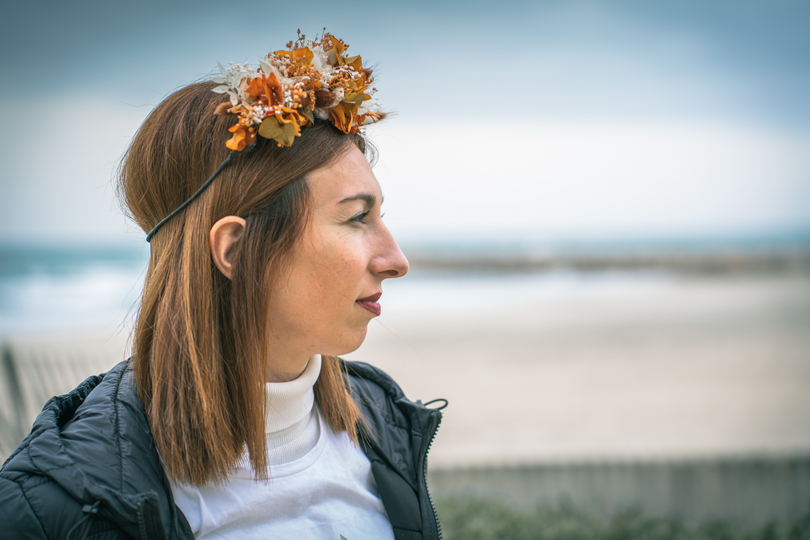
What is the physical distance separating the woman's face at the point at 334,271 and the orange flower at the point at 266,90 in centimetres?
20

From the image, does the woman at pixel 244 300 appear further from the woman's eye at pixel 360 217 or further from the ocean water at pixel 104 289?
the ocean water at pixel 104 289

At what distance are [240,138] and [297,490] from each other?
0.86 meters

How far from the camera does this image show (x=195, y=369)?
3.97ft

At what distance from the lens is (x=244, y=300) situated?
4.11 ft

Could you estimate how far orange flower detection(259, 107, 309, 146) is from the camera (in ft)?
3.97

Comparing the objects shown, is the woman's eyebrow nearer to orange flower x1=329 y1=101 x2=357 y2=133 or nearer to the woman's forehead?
the woman's forehead

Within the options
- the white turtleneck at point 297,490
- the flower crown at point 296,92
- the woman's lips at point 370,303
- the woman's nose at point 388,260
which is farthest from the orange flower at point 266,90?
the white turtleneck at point 297,490

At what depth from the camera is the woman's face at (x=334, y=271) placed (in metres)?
1.27

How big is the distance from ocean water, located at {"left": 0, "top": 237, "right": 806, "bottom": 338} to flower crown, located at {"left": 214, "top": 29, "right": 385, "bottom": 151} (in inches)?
342

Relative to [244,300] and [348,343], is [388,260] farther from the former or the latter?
[244,300]

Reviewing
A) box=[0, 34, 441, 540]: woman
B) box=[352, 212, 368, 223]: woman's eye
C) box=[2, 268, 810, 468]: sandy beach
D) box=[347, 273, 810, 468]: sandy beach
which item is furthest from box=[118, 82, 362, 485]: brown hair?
box=[347, 273, 810, 468]: sandy beach

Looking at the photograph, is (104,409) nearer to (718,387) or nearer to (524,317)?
(718,387)

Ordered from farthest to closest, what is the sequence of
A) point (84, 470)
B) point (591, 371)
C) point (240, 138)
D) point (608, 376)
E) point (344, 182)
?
point (591, 371) → point (608, 376) → point (344, 182) → point (240, 138) → point (84, 470)

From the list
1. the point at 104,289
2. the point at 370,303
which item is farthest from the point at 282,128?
the point at 104,289
